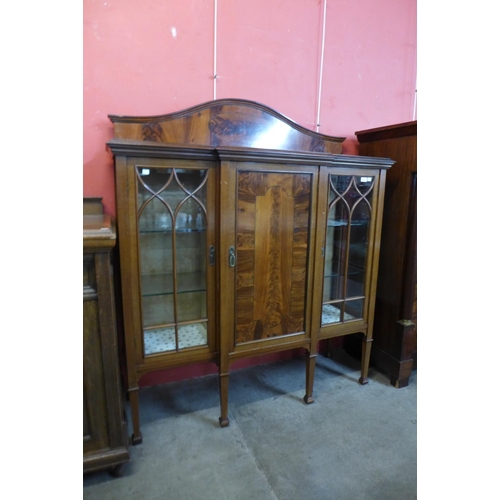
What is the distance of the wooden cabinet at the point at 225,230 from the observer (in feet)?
5.03

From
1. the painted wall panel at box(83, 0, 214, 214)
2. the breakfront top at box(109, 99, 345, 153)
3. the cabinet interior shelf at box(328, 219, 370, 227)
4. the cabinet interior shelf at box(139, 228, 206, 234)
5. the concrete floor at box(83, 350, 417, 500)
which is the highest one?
the painted wall panel at box(83, 0, 214, 214)

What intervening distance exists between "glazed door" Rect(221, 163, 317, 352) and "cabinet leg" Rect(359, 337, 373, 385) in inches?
21.4

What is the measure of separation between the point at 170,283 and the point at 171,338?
29 centimetres

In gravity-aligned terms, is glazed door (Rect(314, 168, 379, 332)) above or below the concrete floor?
above

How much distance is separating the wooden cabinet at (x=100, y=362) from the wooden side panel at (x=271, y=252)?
63cm

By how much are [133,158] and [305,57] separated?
1433 mm

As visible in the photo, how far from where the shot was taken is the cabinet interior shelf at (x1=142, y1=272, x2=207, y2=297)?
1667 millimetres

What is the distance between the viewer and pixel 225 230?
5.27 feet

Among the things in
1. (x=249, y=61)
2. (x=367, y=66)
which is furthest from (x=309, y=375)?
(x=367, y=66)

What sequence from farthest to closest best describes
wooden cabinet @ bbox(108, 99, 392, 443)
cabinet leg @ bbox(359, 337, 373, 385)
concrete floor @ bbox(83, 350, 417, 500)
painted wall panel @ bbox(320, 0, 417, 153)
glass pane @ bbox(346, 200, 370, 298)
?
painted wall panel @ bbox(320, 0, 417, 153), cabinet leg @ bbox(359, 337, 373, 385), glass pane @ bbox(346, 200, 370, 298), wooden cabinet @ bbox(108, 99, 392, 443), concrete floor @ bbox(83, 350, 417, 500)

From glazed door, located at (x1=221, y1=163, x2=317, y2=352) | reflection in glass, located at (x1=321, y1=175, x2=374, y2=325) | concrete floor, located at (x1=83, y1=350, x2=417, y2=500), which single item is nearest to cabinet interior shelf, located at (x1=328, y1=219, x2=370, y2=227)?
reflection in glass, located at (x1=321, y1=175, x2=374, y2=325)

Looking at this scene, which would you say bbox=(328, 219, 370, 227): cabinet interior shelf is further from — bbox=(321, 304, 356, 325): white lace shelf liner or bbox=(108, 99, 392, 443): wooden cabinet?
bbox=(321, 304, 356, 325): white lace shelf liner
